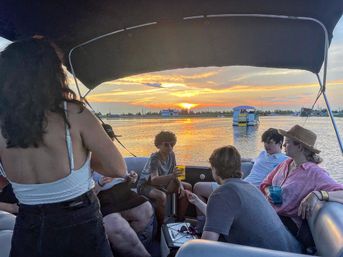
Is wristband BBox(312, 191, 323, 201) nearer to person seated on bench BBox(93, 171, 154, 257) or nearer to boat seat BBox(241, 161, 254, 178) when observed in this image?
person seated on bench BBox(93, 171, 154, 257)

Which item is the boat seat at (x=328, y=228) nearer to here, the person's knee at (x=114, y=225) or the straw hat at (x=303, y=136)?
the straw hat at (x=303, y=136)

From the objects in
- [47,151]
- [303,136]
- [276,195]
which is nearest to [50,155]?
[47,151]

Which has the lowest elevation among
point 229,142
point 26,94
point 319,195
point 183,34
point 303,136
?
point 229,142

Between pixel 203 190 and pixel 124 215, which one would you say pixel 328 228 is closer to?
pixel 124 215

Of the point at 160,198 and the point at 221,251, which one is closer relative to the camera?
the point at 221,251

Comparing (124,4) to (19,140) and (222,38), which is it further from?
(19,140)

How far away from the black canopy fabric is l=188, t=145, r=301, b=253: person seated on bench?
4.01 feet

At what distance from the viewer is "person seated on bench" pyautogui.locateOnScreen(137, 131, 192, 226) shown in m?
3.35

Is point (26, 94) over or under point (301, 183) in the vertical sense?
over

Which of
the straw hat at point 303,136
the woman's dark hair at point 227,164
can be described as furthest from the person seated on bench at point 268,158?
the woman's dark hair at point 227,164

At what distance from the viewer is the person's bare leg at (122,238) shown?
2.51 meters

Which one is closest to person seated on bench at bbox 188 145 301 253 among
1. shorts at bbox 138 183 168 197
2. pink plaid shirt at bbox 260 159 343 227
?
pink plaid shirt at bbox 260 159 343 227

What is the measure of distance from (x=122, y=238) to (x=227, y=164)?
3.56 feet

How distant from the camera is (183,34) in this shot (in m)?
2.69
